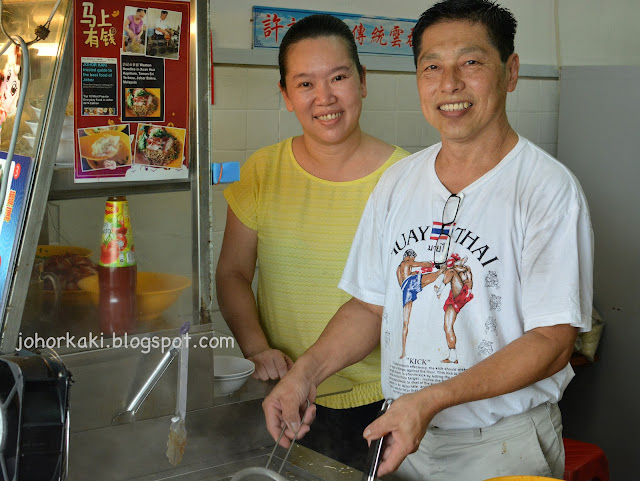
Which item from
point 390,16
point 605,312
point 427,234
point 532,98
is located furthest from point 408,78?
point 427,234

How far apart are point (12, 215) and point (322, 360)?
75 centimetres

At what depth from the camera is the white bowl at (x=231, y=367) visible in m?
1.74

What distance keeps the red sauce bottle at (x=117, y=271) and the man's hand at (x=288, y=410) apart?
33cm

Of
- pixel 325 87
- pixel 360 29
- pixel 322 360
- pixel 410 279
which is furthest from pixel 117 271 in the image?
pixel 360 29

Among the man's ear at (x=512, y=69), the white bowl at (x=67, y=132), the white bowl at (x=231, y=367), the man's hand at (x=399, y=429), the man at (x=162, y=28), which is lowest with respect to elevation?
the man's hand at (x=399, y=429)

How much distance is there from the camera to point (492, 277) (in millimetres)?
1593

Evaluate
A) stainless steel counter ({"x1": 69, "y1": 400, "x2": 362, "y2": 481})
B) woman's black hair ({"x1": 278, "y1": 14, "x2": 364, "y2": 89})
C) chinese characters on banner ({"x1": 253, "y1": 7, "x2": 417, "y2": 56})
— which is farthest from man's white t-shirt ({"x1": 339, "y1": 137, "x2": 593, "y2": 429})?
chinese characters on banner ({"x1": 253, "y1": 7, "x2": 417, "y2": 56})

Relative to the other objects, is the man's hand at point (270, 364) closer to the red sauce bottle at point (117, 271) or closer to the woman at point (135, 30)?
the red sauce bottle at point (117, 271)

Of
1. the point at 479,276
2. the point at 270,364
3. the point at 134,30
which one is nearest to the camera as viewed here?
the point at 134,30

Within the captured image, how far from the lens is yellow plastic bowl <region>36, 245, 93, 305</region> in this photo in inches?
55.8

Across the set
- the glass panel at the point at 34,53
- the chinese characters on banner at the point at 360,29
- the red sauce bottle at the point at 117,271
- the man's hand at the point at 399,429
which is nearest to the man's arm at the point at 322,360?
the man's hand at the point at 399,429

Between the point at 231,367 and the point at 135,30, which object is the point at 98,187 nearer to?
the point at 135,30

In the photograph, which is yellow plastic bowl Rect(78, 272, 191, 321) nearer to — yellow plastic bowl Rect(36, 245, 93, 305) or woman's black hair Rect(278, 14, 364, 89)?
yellow plastic bowl Rect(36, 245, 93, 305)

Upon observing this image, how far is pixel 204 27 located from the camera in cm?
158
